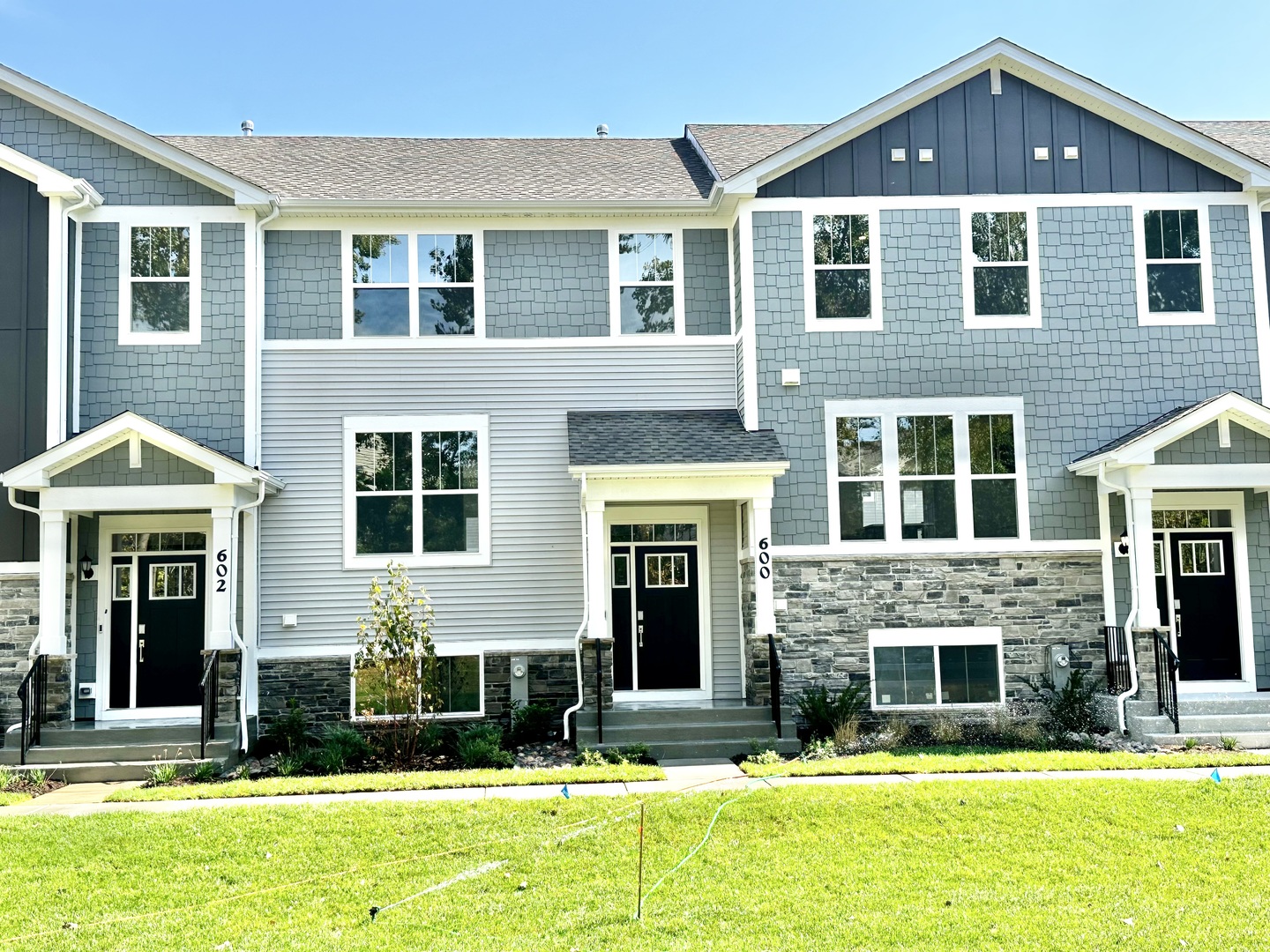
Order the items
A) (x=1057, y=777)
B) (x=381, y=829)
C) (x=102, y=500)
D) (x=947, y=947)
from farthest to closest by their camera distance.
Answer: (x=102, y=500) < (x=1057, y=777) < (x=381, y=829) < (x=947, y=947)

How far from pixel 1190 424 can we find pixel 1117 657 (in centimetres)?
285

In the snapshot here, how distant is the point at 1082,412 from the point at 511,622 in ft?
24.8

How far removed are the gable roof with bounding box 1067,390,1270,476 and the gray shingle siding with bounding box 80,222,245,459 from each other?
1040cm

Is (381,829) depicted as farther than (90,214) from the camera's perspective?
No

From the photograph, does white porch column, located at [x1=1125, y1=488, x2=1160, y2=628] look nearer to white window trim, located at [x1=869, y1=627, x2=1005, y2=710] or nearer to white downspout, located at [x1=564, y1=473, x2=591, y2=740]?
white window trim, located at [x1=869, y1=627, x2=1005, y2=710]

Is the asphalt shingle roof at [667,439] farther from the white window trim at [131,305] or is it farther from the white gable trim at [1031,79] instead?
the white window trim at [131,305]

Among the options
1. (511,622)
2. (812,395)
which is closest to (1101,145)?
(812,395)

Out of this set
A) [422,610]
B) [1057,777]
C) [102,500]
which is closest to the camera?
[1057,777]

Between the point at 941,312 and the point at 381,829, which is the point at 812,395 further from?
the point at 381,829

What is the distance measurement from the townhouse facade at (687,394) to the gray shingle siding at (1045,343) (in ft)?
0.15

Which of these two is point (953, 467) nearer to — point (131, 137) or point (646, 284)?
point (646, 284)

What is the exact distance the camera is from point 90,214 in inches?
532

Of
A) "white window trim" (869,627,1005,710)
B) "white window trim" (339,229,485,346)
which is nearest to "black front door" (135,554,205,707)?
"white window trim" (339,229,485,346)

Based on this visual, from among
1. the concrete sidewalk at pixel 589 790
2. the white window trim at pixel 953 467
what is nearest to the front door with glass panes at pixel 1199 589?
the white window trim at pixel 953 467
